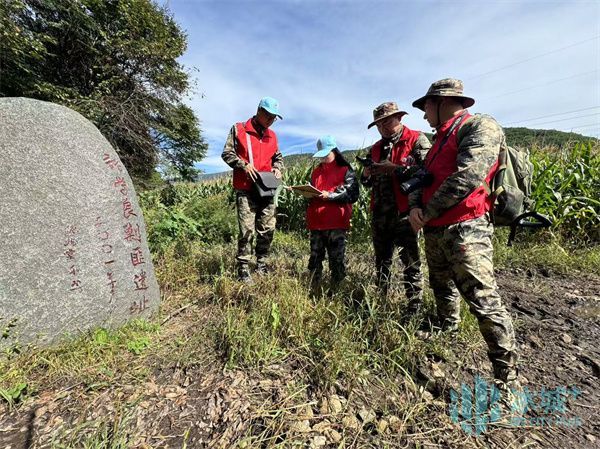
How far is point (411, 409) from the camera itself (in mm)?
1886

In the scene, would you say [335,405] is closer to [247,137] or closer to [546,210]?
[247,137]

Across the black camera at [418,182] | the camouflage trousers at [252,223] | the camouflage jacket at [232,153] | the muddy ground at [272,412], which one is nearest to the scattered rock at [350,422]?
the muddy ground at [272,412]

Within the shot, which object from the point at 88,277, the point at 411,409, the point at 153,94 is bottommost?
the point at 411,409

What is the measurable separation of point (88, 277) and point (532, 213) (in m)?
3.38

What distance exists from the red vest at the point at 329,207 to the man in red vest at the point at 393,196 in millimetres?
296

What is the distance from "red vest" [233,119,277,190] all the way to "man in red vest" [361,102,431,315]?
1281 millimetres

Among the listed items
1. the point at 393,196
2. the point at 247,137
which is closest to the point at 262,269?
the point at 247,137

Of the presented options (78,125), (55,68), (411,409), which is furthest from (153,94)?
(411,409)

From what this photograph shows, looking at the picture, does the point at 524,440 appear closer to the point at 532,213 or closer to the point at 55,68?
the point at 532,213

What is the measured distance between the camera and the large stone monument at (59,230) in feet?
7.41

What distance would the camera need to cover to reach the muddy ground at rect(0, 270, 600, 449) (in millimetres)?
1733

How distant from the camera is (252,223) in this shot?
364cm

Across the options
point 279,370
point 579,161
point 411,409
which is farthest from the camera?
point 579,161

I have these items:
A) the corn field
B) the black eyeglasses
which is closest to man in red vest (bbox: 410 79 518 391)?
the black eyeglasses
